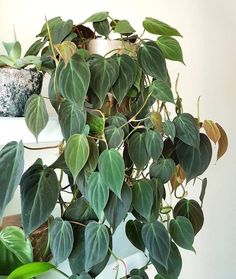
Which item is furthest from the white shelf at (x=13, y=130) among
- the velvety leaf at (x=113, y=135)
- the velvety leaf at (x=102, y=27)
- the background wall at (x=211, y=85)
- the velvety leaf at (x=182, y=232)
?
the background wall at (x=211, y=85)

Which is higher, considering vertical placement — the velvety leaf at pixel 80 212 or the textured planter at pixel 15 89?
the textured planter at pixel 15 89

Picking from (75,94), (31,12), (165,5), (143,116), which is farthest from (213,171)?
(75,94)

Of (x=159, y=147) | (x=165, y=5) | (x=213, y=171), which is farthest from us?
(x=213, y=171)

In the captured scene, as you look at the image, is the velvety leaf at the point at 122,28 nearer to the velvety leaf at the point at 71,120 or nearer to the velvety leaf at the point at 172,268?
the velvety leaf at the point at 71,120

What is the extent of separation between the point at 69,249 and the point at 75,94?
0.97ft

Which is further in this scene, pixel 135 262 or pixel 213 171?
pixel 213 171

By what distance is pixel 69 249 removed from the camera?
2.16 feet

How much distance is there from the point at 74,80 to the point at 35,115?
10 centimetres

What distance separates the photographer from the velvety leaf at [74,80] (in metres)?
0.61

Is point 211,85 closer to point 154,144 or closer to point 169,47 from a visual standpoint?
point 169,47

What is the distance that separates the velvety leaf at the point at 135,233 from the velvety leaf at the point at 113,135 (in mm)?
242

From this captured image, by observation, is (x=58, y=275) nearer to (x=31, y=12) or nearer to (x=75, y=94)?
(x=75, y=94)

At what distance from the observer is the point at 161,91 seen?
74 cm

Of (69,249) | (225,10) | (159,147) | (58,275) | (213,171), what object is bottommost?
(213,171)
